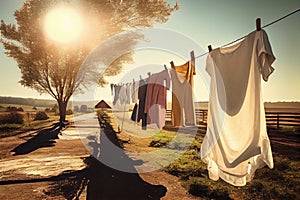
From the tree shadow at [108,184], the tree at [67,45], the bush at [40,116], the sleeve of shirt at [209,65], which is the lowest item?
the tree shadow at [108,184]

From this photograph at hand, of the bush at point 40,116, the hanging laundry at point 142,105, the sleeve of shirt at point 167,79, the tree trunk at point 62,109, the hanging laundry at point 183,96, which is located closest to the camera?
the hanging laundry at point 183,96

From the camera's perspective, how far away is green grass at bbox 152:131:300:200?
403 centimetres

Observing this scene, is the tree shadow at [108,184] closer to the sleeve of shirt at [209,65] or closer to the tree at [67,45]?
the sleeve of shirt at [209,65]

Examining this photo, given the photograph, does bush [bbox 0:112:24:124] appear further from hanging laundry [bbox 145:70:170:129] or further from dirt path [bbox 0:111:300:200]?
hanging laundry [bbox 145:70:170:129]

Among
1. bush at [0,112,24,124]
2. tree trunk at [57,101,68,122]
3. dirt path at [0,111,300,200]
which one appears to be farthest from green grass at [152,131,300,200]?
tree trunk at [57,101,68,122]

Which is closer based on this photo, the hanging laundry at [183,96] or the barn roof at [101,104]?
the hanging laundry at [183,96]

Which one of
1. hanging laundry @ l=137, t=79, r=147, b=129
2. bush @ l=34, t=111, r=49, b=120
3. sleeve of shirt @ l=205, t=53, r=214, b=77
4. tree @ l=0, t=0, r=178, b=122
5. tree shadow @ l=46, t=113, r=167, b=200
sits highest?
tree @ l=0, t=0, r=178, b=122

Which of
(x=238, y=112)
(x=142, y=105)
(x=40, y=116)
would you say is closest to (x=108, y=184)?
(x=142, y=105)

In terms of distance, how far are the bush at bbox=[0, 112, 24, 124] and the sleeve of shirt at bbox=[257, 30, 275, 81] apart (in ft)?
60.1

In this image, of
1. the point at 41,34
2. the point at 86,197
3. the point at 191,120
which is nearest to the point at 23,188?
the point at 86,197

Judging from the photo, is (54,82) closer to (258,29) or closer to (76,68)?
(76,68)

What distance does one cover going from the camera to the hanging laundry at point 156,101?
5905 millimetres

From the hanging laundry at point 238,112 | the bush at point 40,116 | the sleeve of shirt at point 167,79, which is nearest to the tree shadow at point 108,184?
Result: the hanging laundry at point 238,112

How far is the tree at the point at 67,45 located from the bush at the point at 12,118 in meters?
3.71
